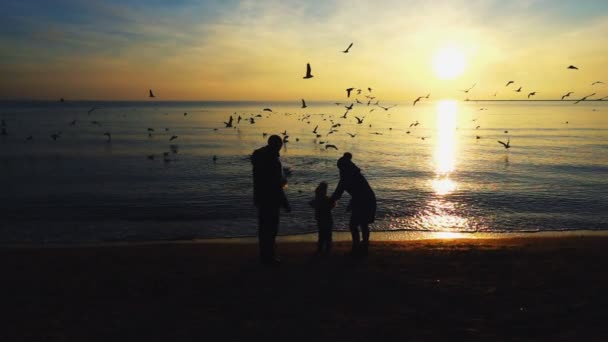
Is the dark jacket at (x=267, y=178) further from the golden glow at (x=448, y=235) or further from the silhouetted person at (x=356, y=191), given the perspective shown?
the golden glow at (x=448, y=235)

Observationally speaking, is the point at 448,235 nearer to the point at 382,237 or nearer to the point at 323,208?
the point at 382,237

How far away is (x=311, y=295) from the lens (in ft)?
25.8

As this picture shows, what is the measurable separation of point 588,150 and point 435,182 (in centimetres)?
2745

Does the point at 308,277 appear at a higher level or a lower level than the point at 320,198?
lower

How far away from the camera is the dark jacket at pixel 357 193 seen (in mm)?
9742

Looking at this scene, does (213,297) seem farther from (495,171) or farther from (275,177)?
(495,171)

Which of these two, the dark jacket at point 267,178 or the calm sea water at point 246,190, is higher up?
the dark jacket at point 267,178

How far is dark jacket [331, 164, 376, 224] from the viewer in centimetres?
974

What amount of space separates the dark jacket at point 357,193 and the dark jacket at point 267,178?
151cm

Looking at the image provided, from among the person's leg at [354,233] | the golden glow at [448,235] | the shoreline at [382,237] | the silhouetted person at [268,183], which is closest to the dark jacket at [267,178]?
the silhouetted person at [268,183]

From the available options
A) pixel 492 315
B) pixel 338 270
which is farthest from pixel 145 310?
pixel 492 315

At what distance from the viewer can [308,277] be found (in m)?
8.84

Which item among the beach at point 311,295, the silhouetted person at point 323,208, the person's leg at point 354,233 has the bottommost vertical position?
the beach at point 311,295

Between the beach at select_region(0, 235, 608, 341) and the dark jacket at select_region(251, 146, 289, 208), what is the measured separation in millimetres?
1535
